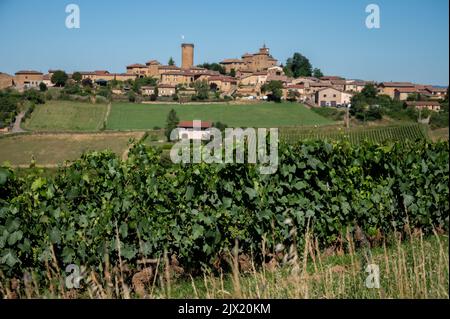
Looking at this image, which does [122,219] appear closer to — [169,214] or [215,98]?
[169,214]

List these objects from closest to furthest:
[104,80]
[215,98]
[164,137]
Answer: [164,137] → [215,98] → [104,80]

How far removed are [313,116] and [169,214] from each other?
57544mm

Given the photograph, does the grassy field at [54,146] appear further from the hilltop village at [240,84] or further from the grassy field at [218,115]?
the hilltop village at [240,84]

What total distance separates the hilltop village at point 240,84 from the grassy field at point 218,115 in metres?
10.2

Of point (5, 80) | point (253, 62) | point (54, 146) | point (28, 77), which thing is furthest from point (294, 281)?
point (253, 62)

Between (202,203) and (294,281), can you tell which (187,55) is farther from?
(294,281)

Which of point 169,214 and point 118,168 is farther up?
point 118,168

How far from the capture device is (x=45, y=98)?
63.8 m

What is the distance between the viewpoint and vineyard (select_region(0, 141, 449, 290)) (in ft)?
17.5

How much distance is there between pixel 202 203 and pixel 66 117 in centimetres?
5468

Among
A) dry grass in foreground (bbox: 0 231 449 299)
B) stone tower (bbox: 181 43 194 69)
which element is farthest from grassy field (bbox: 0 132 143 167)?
stone tower (bbox: 181 43 194 69)

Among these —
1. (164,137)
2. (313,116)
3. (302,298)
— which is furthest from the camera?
(313,116)
